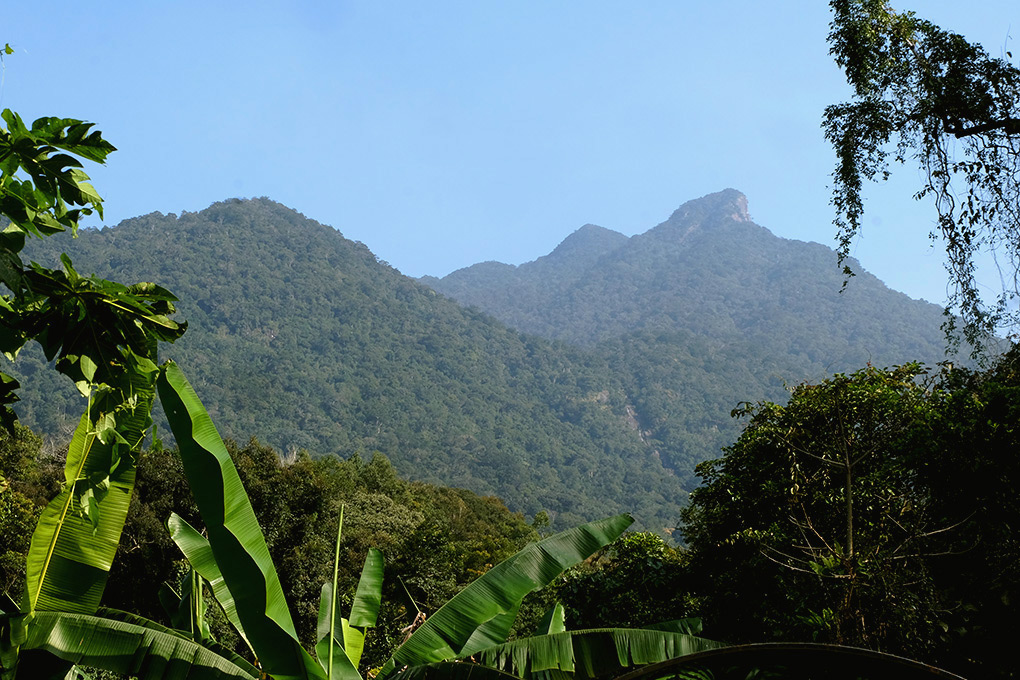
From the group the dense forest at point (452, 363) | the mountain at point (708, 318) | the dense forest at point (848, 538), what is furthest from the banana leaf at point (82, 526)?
the mountain at point (708, 318)

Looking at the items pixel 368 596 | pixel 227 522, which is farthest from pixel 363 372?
pixel 227 522

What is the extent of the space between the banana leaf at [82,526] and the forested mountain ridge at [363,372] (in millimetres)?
55045

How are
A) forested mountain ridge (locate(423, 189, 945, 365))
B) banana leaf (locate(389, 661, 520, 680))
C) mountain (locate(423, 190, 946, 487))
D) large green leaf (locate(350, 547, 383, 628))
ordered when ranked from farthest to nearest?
forested mountain ridge (locate(423, 189, 945, 365))
mountain (locate(423, 190, 946, 487))
large green leaf (locate(350, 547, 383, 628))
banana leaf (locate(389, 661, 520, 680))

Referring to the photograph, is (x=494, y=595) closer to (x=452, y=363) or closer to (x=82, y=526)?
(x=82, y=526)

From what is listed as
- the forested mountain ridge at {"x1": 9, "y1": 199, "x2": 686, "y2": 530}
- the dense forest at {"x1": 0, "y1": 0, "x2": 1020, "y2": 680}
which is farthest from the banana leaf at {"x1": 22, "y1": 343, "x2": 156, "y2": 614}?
the forested mountain ridge at {"x1": 9, "y1": 199, "x2": 686, "y2": 530}

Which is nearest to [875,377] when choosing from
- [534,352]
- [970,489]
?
[970,489]

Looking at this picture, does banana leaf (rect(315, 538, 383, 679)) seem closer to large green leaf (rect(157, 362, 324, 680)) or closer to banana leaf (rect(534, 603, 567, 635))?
large green leaf (rect(157, 362, 324, 680))

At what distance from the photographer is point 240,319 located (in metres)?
87.7

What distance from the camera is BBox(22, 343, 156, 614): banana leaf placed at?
94.7 inches

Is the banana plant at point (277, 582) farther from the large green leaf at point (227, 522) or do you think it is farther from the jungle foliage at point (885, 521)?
the jungle foliage at point (885, 521)

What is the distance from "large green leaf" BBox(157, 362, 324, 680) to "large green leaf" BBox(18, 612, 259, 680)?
0.23 metres

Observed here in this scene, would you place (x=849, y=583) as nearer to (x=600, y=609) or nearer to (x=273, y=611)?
(x=273, y=611)

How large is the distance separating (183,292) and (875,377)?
3599 inches

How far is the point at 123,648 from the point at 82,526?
44cm
